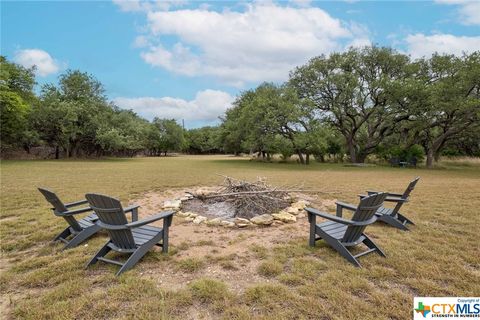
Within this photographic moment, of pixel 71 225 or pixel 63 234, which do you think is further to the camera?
pixel 63 234

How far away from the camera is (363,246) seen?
3.64 metres

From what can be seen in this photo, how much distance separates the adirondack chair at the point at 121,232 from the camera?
106 inches

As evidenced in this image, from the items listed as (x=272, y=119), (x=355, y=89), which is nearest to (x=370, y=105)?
(x=355, y=89)

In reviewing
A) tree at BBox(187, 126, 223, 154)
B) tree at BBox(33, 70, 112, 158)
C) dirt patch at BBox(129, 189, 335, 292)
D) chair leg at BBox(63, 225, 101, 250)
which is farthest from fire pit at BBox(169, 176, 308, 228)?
tree at BBox(187, 126, 223, 154)

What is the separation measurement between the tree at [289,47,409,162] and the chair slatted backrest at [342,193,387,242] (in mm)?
18675

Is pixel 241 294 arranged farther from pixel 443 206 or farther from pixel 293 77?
pixel 293 77

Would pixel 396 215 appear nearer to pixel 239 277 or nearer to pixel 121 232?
pixel 239 277

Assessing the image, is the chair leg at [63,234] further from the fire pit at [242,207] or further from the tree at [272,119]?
the tree at [272,119]

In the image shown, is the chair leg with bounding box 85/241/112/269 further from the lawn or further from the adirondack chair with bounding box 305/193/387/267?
the adirondack chair with bounding box 305/193/387/267

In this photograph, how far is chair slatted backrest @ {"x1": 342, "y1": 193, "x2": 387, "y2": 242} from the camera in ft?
9.70

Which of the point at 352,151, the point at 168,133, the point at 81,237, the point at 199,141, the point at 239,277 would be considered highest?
the point at 168,133

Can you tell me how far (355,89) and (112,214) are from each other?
22.5 meters

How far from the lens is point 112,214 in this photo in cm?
271

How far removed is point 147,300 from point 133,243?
2.63 ft
